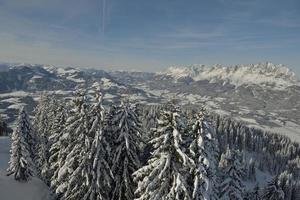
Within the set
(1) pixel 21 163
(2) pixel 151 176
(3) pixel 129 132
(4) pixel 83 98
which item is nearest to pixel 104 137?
(3) pixel 129 132

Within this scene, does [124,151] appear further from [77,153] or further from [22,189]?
[22,189]

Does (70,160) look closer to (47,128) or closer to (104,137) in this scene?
(104,137)

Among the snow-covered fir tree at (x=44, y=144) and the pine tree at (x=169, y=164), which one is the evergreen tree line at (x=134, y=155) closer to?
the pine tree at (x=169, y=164)

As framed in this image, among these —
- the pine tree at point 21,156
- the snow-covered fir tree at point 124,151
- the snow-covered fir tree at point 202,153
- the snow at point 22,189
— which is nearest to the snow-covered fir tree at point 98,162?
the snow-covered fir tree at point 124,151

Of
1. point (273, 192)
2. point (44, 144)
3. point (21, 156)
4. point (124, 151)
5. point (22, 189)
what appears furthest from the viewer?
point (44, 144)

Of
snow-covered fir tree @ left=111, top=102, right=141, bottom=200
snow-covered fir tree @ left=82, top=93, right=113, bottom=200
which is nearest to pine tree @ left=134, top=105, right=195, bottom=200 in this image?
snow-covered fir tree @ left=111, top=102, right=141, bottom=200

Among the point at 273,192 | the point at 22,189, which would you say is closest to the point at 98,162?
the point at 22,189
